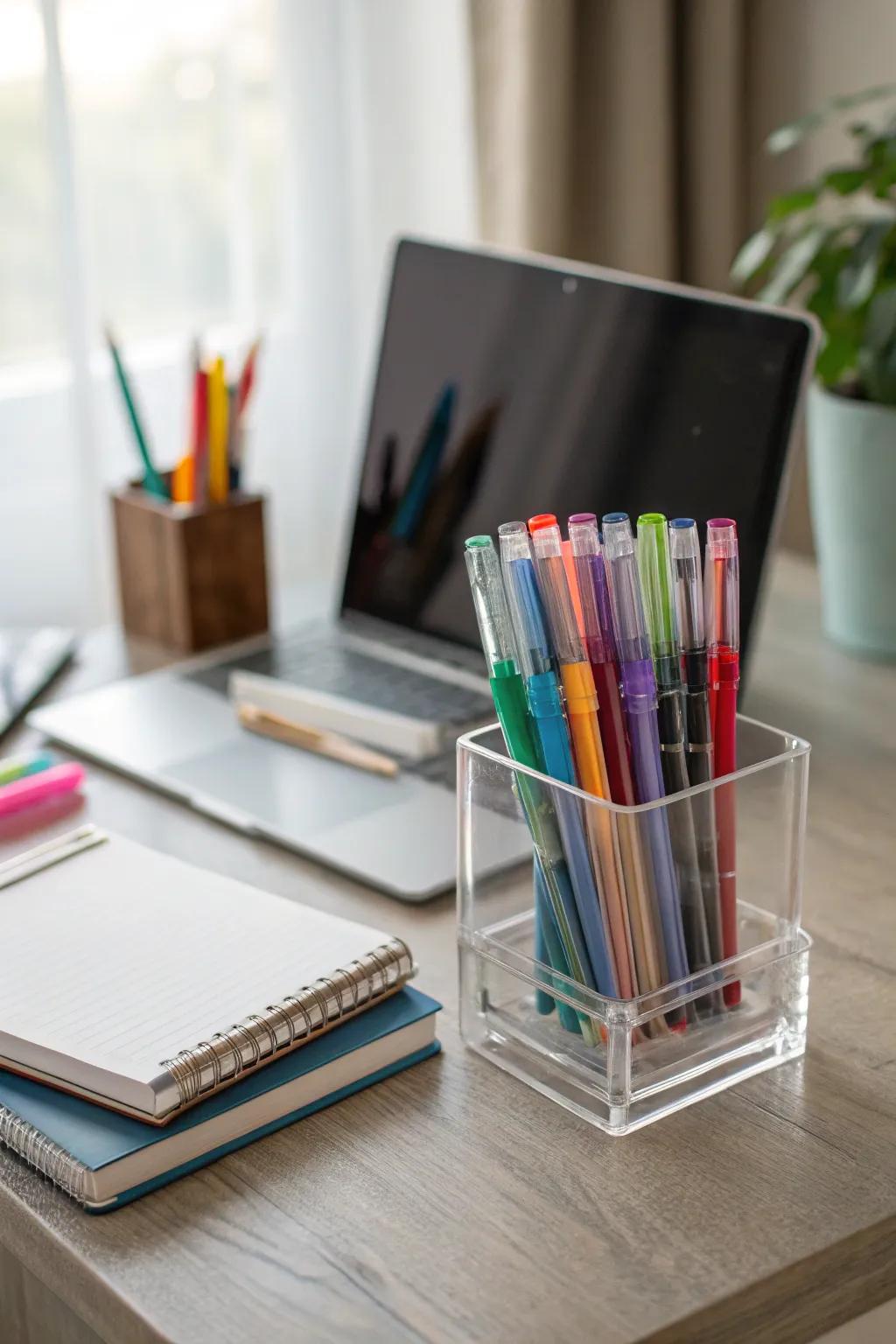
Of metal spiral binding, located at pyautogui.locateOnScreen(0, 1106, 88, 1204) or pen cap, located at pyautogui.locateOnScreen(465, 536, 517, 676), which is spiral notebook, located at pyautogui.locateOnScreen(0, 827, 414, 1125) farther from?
pen cap, located at pyautogui.locateOnScreen(465, 536, 517, 676)

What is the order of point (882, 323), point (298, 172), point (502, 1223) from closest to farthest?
point (502, 1223)
point (882, 323)
point (298, 172)

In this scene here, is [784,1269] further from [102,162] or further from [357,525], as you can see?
[102,162]

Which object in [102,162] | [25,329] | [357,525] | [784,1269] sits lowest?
[784,1269]

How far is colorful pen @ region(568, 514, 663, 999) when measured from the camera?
0.63 m

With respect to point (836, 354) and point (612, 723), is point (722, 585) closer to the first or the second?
point (612, 723)

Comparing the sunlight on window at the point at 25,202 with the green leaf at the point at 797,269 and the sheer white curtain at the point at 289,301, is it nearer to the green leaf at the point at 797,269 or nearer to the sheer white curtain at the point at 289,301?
the sheer white curtain at the point at 289,301

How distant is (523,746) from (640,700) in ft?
0.17

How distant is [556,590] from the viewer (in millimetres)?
631

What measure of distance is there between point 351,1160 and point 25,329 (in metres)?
1.08

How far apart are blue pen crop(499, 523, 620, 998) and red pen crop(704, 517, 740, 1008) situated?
0.06 meters

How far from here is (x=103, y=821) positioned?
0.95 m

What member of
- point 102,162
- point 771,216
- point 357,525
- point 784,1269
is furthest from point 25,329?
point 784,1269

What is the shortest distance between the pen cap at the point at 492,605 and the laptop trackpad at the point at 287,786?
293mm

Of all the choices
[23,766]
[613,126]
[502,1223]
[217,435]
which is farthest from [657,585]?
[613,126]
